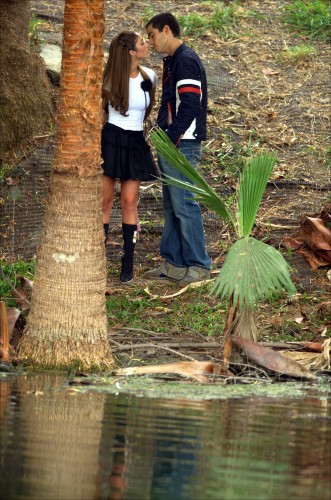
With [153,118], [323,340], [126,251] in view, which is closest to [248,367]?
[323,340]

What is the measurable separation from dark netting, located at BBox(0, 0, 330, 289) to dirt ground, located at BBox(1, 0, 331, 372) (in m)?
0.01

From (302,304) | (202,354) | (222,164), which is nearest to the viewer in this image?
(202,354)

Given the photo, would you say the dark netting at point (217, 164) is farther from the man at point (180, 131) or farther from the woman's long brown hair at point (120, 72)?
the woman's long brown hair at point (120, 72)

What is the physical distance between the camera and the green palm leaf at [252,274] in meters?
7.52

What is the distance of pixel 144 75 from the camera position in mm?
9922

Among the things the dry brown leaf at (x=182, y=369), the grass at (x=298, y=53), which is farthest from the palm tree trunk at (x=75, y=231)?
the grass at (x=298, y=53)

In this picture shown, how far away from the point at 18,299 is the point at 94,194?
4.46ft

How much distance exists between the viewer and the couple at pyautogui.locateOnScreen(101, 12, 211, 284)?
32.0 ft

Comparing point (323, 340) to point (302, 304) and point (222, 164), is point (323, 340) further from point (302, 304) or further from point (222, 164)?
point (222, 164)

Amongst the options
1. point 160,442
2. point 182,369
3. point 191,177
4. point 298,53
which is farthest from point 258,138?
point 160,442

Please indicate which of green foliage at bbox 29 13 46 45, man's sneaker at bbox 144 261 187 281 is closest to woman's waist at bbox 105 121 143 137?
man's sneaker at bbox 144 261 187 281

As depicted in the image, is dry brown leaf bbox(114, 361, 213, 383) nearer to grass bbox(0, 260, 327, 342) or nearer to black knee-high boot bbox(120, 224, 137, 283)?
grass bbox(0, 260, 327, 342)

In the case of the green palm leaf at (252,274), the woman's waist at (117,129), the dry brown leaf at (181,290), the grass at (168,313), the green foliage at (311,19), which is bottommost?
the grass at (168,313)

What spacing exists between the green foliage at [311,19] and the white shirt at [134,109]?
19.2 ft
